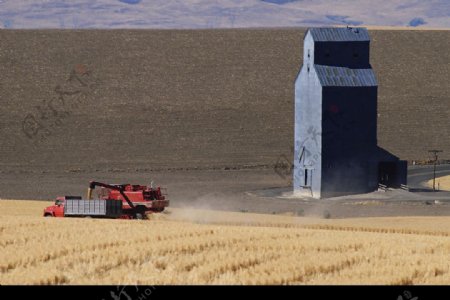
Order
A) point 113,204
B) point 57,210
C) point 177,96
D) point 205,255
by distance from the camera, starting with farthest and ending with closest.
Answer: point 177,96, point 57,210, point 113,204, point 205,255

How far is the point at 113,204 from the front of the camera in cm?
5169

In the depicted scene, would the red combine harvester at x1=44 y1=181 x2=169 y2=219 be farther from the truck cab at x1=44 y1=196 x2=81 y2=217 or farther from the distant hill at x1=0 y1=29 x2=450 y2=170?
the distant hill at x1=0 y1=29 x2=450 y2=170

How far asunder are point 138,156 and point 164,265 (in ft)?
220

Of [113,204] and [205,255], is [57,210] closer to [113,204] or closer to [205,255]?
[113,204]

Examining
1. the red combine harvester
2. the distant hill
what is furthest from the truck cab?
the distant hill

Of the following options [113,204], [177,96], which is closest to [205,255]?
[113,204]

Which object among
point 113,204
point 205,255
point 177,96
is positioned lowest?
point 205,255

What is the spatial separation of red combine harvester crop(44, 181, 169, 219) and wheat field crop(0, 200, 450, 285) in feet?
31.1

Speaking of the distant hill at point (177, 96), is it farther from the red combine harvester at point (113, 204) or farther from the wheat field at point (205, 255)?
Result: the wheat field at point (205, 255)

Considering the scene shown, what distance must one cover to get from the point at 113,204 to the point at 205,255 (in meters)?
22.5

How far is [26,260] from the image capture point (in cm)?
2817

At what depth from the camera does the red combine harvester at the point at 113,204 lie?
168 feet
